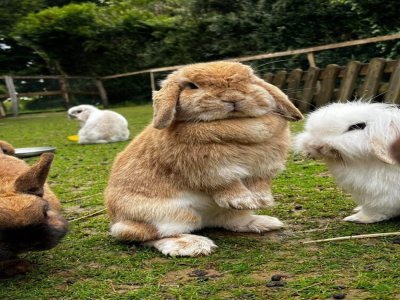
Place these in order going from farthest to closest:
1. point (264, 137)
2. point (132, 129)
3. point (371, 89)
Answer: point (132, 129), point (371, 89), point (264, 137)

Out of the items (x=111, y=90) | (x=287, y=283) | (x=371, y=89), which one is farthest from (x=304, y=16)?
(x=287, y=283)

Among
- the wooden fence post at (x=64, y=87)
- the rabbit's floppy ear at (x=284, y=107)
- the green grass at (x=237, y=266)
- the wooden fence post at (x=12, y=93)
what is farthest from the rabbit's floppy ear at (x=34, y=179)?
the wooden fence post at (x=64, y=87)

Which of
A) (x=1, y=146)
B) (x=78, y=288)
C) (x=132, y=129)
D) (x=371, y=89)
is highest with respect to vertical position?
(x=1, y=146)

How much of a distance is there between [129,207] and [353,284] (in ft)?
3.94

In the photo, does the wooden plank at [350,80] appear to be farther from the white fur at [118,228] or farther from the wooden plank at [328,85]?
the white fur at [118,228]

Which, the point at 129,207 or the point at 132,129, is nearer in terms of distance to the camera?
the point at 129,207

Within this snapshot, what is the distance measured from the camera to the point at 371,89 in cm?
909

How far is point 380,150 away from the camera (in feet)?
9.55

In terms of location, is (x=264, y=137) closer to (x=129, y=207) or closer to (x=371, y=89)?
(x=129, y=207)

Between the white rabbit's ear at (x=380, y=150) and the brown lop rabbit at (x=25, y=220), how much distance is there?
1571mm

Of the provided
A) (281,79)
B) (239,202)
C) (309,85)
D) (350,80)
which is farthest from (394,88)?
(239,202)

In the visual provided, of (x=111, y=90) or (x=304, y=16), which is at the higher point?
(x=304, y=16)

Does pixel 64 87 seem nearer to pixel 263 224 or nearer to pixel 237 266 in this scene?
pixel 263 224

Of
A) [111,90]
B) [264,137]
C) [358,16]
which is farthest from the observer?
[111,90]
